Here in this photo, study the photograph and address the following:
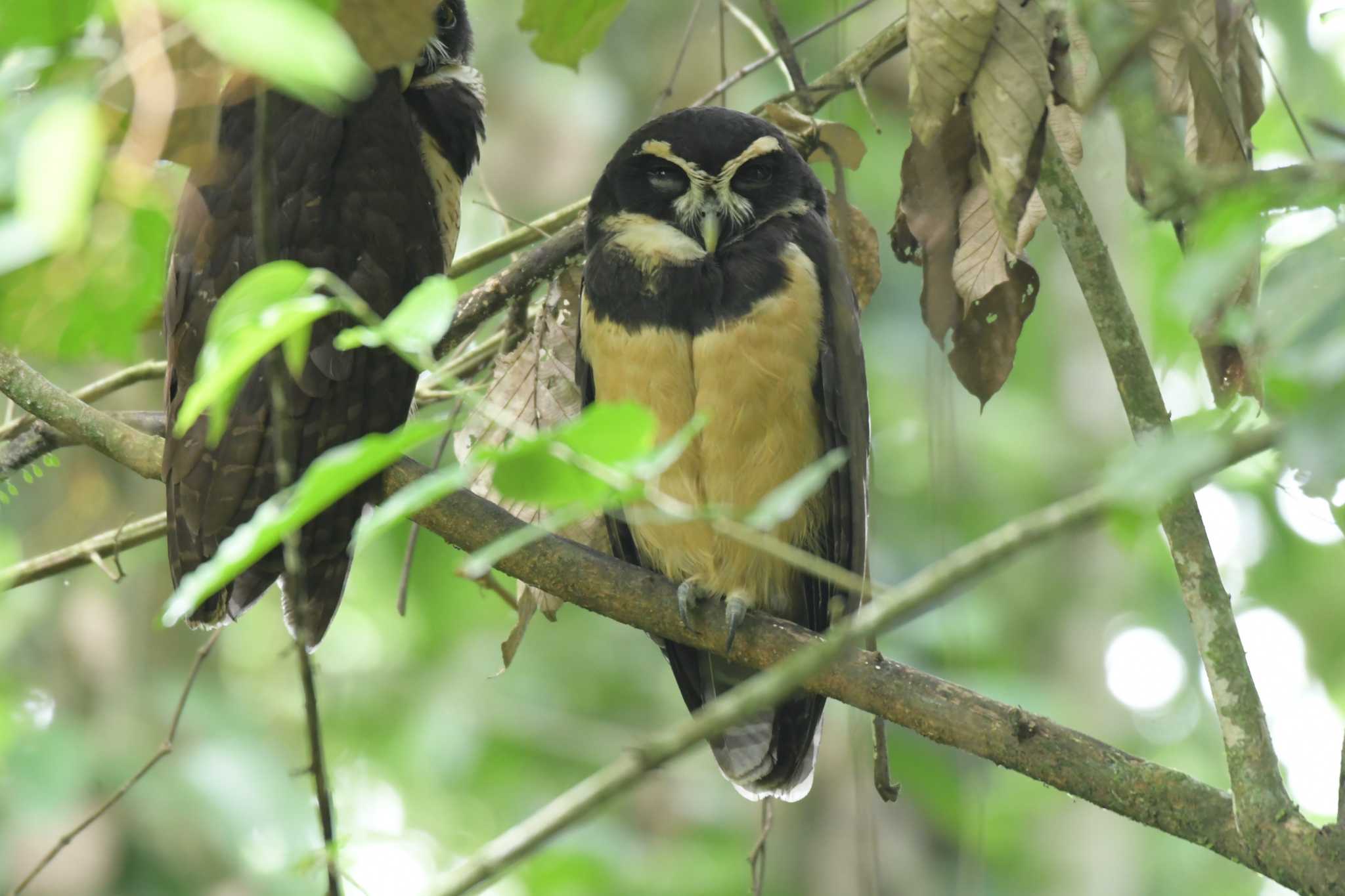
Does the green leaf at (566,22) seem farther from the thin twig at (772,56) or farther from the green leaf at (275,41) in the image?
the green leaf at (275,41)

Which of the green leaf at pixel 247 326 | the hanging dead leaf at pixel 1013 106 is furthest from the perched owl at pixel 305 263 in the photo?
the green leaf at pixel 247 326

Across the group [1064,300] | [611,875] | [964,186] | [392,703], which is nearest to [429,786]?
[392,703]

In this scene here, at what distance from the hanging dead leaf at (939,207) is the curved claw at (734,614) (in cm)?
81

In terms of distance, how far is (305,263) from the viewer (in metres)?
3.28

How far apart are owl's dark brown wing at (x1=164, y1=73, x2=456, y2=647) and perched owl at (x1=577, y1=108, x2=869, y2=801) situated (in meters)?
0.48

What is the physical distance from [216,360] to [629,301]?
2089mm

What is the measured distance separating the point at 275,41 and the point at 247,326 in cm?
38

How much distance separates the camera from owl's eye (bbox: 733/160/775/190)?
350 centimetres

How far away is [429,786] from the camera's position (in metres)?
8.88

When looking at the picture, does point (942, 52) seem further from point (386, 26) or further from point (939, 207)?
point (386, 26)

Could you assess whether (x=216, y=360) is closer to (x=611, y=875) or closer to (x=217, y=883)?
(x=217, y=883)

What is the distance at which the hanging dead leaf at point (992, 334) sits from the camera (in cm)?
290

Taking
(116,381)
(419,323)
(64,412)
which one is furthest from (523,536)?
(116,381)

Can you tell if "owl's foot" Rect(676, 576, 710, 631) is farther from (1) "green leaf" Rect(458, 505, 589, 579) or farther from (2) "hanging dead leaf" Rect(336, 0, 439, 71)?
(1) "green leaf" Rect(458, 505, 589, 579)
